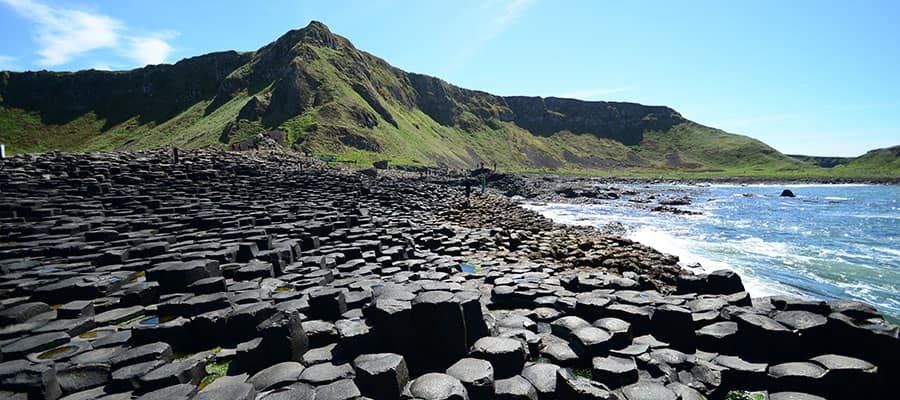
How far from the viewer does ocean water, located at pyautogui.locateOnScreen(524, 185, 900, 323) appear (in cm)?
1355

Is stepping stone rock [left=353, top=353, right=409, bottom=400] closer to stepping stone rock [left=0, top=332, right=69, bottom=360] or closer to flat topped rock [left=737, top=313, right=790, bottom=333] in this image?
stepping stone rock [left=0, top=332, right=69, bottom=360]

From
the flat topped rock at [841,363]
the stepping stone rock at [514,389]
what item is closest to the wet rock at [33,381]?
the stepping stone rock at [514,389]

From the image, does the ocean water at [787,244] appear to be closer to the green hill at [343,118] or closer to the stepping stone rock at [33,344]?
the stepping stone rock at [33,344]

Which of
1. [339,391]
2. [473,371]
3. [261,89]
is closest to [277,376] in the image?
[339,391]

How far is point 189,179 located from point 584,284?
25896mm

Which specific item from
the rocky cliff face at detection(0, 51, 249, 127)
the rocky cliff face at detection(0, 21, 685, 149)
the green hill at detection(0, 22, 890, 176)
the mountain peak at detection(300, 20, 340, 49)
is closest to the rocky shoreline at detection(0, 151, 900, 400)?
the green hill at detection(0, 22, 890, 176)

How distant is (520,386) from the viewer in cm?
447

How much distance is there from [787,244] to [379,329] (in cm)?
2514

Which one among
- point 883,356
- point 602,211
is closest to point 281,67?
point 602,211

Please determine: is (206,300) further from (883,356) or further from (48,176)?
(48,176)

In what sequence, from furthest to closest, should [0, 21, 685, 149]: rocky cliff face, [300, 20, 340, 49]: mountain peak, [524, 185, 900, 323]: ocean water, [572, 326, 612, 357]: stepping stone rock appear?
[300, 20, 340, 49]: mountain peak, [0, 21, 685, 149]: rocky cliff face, [524, 185, 900, 323]: ocean water, [572, 326, 612, 357]: stepping stone rock

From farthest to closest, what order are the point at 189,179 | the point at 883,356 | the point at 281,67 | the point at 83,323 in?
the point at 281,67 < the point at 189,179 < the point at 83,323 < the point at 883,356

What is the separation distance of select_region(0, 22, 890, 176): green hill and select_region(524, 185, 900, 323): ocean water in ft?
159

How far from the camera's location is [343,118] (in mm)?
75688
